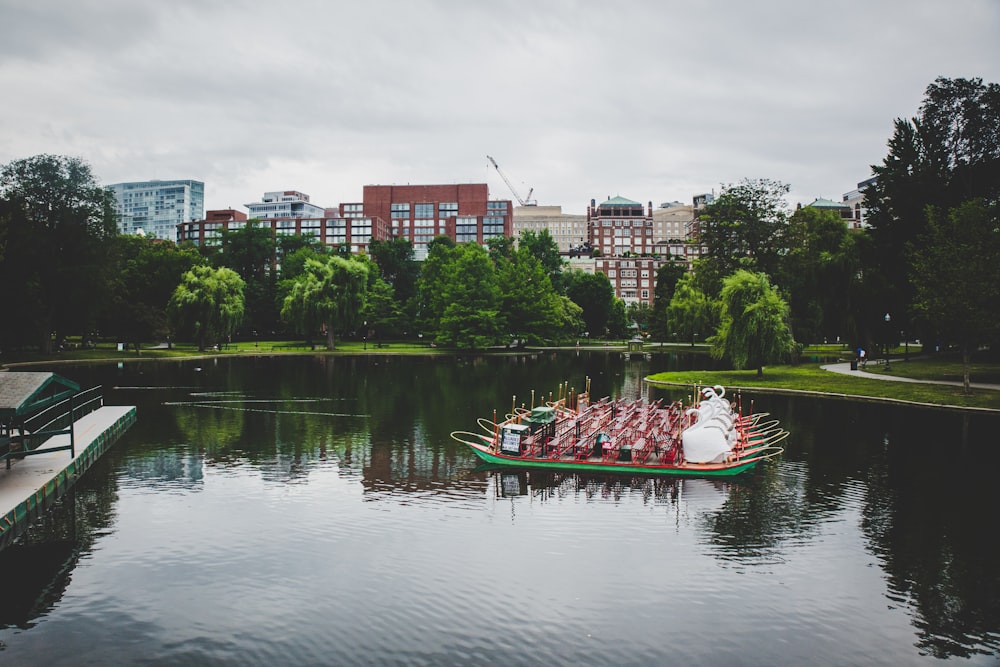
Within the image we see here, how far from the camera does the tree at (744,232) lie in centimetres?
6316

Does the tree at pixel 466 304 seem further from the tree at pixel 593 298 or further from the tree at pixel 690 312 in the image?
the tree at pixel 593 298

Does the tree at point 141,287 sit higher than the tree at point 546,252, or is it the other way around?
the tree at point 546,252

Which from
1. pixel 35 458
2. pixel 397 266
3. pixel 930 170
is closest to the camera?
pixel 35 458

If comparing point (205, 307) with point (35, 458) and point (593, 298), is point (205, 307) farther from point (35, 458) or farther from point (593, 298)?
point (593, 298)

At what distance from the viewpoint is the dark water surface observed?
1195 centimetres

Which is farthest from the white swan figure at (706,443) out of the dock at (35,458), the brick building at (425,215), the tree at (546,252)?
the brick building at (425,215)

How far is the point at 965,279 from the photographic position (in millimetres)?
40438

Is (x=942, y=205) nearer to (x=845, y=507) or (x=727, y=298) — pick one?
(x=727, y=298)

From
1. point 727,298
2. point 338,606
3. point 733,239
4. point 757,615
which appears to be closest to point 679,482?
point 757,615

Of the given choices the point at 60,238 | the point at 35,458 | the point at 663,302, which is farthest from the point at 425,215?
the point at 35,458

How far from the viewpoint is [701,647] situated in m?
11.9

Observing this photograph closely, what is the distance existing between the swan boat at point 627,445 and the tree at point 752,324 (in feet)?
69.5

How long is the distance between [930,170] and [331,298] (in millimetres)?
61609

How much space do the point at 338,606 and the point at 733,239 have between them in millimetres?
58085
